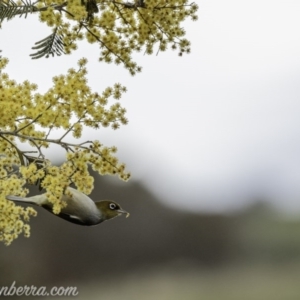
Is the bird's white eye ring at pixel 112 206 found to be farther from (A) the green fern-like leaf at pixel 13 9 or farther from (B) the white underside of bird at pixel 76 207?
(A) the green fern-like leaf at pixel 13 9

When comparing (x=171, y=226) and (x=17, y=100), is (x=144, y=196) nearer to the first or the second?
(x=171, y=226)

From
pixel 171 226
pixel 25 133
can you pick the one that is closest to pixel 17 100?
pixel 25 133

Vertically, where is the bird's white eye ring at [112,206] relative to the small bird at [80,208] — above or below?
above

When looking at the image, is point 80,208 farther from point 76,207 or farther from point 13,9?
point 13,9

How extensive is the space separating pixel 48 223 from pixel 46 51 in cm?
124

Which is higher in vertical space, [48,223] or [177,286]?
[177,286]

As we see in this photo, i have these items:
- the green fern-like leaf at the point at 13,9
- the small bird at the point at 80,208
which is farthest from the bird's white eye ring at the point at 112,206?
the green fern-like leaf at the point at 13,9

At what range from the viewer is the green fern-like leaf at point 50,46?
326mm

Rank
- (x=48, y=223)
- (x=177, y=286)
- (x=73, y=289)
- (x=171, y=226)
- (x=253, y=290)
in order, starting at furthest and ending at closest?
(x=253, y=290)
(x=177, y=286)
(x=171, y=226)
(x=48, y=223)
(x=73, y=289)

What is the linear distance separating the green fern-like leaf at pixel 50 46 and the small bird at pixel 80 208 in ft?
0.26

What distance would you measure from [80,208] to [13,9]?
0.11 meters

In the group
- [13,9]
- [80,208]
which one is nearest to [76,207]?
[80,208]

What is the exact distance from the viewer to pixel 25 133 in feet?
1.00

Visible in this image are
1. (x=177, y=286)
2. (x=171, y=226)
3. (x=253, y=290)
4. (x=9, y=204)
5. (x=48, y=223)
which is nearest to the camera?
(x=9, y=204)
